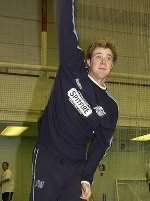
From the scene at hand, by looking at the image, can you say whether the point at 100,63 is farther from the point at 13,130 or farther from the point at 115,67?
the point at 13,130

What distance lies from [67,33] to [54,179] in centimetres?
71

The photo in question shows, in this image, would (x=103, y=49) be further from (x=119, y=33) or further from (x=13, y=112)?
(x=13, y=112)

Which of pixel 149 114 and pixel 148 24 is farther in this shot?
pixel 149 114

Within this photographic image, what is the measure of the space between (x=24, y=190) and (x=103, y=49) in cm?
898

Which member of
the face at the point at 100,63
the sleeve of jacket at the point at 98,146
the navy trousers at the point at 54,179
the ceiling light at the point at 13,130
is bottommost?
the navy trousers at the point at 54,179

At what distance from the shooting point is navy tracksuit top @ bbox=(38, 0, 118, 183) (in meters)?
2.18

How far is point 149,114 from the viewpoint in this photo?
6.55m

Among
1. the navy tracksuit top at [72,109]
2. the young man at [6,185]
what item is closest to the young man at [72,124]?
the navy tracksuit top at [72,109]

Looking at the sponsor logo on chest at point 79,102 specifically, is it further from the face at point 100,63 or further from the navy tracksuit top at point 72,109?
the face at point 100,63

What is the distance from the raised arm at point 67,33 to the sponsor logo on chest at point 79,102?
149 millimetres

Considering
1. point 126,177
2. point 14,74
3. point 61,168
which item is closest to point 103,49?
point 61,168

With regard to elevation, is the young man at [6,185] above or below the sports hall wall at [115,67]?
below

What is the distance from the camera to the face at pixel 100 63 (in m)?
2.31

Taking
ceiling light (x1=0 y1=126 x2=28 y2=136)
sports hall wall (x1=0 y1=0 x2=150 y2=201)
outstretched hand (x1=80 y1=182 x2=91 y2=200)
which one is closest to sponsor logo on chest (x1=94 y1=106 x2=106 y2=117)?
outstretched hand (x1=80 y1=182 x2=91 y2=200)
